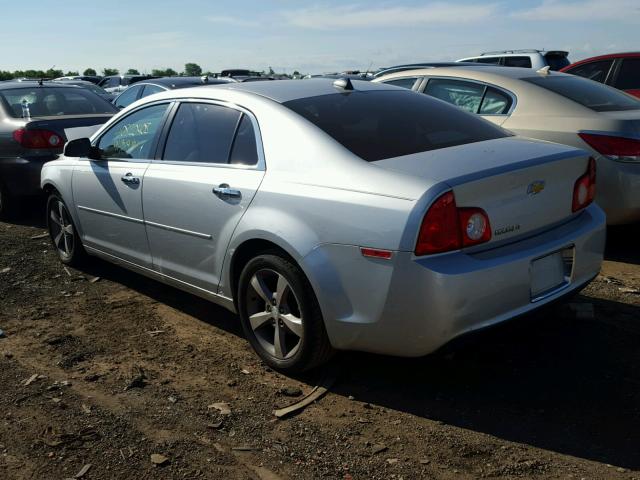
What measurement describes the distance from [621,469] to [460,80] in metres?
4.67

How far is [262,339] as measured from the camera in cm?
394

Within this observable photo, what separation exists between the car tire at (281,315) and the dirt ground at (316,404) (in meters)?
0.17

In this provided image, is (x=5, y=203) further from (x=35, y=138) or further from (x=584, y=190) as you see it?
(x=584, y=190)

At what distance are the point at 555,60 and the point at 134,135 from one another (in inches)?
474

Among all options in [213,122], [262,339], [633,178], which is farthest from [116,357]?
[633,178]

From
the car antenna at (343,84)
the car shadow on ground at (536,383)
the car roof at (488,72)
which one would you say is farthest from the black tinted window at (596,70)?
the car antenna at (343,84)

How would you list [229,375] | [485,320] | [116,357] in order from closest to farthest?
[485,320]
[229,375]
[116,357]

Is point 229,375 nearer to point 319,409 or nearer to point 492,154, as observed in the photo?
point 319,409

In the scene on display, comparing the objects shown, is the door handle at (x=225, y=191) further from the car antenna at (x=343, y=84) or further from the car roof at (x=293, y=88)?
the car antenna at (x=343, y=84)

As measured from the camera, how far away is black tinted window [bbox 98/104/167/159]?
185 inches

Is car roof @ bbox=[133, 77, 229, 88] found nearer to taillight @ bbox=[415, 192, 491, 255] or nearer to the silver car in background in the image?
the silver car in background

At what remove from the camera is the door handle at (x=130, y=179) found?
463 centimetres

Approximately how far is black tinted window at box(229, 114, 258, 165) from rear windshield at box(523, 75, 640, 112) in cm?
340

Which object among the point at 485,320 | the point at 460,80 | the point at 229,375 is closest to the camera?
the point at 485,320
